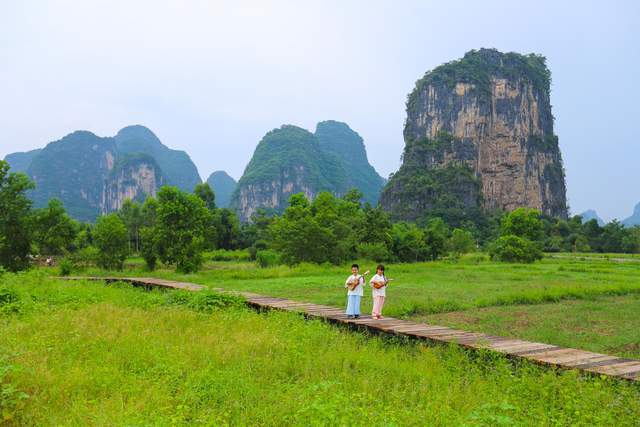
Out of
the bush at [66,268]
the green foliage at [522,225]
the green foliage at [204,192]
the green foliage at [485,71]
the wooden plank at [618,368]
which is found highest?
the green foliage at [485,71]

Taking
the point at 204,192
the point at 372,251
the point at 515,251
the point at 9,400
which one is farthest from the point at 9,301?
the point at 204,192

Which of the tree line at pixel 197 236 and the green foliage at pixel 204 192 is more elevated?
the green foliage at pixel 204 192

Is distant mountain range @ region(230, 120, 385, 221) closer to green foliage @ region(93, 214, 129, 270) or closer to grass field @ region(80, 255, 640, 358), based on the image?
green foliage @ region(93, 214, 129, 270)

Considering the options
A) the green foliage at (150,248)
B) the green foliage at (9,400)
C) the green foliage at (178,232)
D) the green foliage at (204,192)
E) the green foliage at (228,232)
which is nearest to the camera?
the green foliage at (9,400)

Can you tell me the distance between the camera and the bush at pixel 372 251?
44.8 m

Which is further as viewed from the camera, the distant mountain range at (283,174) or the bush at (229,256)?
the distant mountain range at (283,174)

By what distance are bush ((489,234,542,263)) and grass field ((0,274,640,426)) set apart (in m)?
40.9

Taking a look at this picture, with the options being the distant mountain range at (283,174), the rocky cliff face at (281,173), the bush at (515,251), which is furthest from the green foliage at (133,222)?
the rocky cliff face at (281,173)

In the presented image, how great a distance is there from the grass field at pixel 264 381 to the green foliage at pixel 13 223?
2511cm

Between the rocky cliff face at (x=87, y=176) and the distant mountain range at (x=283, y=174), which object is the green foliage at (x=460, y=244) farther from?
the rocky cliff face at (x=87, y=176)

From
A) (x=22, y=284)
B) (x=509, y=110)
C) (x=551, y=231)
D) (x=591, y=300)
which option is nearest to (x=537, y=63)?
(x=509, y=110)

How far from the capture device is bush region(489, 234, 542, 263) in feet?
147

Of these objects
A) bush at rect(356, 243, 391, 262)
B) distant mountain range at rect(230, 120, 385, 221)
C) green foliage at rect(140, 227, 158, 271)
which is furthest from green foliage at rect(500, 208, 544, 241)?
distant mountain range at rect(230, 120, 385, 221)

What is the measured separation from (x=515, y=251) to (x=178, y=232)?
29603mm
